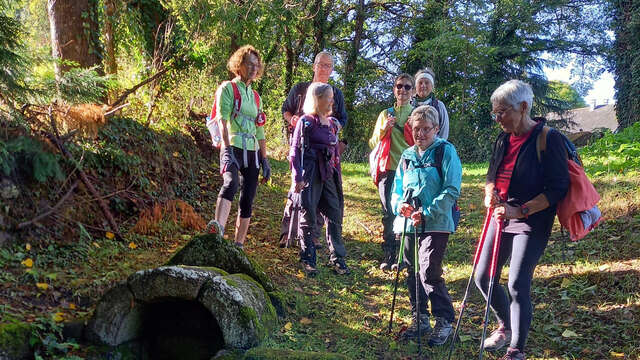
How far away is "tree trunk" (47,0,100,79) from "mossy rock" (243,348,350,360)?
594cm

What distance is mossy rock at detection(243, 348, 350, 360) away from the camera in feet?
8.56

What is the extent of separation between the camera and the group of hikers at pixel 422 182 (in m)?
3.00

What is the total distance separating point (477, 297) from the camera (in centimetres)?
466

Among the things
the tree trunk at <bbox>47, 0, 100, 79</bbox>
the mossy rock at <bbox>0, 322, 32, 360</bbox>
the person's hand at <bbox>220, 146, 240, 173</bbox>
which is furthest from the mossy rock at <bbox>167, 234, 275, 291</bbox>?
the tree trunk at <bbox>47, 0, 100, 79</bbox>

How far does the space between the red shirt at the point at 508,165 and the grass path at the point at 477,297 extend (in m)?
0.69

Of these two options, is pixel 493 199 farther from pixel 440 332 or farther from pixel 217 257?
pixel 217 257

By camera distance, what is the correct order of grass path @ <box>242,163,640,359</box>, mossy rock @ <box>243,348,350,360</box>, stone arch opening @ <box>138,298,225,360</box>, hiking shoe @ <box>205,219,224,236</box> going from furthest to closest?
1. hiking shoe @ <box>205,219,224,236</box>
2. grass path @ <box>242,163,640,359</box>
3. stone arch opening @ <box>138,298,225,360</box>
4. mossy rock @ <box>243,348,350,360</box>

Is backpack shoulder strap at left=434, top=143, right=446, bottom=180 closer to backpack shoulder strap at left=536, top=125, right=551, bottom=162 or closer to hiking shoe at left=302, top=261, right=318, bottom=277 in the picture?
backpack shoulder strap at left=536, top=125, right=551, bottom=162

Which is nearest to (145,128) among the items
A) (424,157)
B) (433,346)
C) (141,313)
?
(141,313)

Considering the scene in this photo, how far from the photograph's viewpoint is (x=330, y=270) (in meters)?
5.25

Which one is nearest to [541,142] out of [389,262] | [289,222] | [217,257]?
[217,257]

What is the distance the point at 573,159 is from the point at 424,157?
106 cm

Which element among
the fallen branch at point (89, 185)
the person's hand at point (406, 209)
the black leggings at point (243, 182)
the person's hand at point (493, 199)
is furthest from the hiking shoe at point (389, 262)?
the fallen branch at point (89, 185)

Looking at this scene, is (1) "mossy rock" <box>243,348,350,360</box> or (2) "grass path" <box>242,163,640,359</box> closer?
(1) "mossy rock" <box>243,348,350,360</box>
